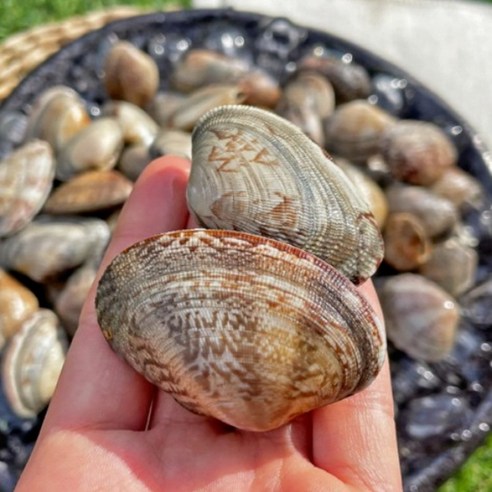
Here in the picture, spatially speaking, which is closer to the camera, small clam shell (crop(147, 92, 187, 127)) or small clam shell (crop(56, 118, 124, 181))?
small clam shell (crop(56, 118, 124, 181))

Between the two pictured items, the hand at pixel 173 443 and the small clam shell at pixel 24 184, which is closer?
the hand at pixel 173 443

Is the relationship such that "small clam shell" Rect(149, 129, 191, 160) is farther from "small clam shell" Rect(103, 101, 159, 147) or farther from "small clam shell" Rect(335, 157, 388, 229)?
"small clam shell" Rect(335, 157, 388, 229)

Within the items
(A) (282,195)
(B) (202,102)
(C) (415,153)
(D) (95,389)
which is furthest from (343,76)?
(D) (95,389)

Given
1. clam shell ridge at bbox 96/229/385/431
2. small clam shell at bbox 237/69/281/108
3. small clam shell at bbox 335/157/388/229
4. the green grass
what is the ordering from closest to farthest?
clam shell ridge at bbox 96/229/385/431 < small clam shell at bbox 335/157/388/229 < small clam shell at bbox 237/69/281/108 < the green grass

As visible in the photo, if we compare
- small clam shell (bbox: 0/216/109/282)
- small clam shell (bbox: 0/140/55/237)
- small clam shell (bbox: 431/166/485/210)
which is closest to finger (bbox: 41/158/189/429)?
small clam shell (bbox: 0/216/109/282)

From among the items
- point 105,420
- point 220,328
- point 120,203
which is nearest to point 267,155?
point 220,328

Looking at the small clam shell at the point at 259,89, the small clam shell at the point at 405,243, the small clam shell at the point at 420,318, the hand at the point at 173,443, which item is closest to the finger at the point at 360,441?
the hand at the point at 173,443

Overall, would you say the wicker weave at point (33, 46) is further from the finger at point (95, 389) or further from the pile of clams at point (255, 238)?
the finger at point (95, 389)
